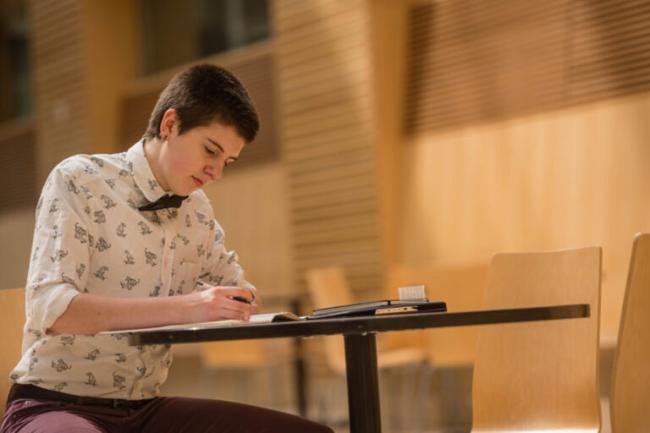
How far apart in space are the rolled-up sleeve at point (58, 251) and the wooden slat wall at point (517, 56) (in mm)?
4853

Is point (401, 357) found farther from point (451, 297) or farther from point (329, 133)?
point (329, 133)

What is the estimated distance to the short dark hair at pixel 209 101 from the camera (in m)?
2.28

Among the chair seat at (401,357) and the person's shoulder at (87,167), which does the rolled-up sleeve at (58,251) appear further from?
the chair seat at (401,357)

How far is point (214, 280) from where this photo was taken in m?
2.53

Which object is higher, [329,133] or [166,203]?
[329,133]

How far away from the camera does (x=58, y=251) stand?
2088mm

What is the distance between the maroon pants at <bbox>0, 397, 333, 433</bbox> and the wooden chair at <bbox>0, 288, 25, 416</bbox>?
38 centimetres

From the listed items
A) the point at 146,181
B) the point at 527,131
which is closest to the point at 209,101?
the point at 146,181

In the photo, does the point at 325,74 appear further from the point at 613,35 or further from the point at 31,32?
the point at 31,32

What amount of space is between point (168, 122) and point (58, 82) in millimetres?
8378

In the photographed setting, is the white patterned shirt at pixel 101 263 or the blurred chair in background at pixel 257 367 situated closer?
the white patterned shirt at pixel 101 263

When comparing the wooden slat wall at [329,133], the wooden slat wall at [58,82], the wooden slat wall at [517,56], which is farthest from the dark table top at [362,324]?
the wooden slat wall at [58,82]

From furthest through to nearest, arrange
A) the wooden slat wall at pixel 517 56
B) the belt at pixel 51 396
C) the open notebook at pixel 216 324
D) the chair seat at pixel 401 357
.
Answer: the wooden slat wall at pixel 517 56
the chair seat at pixel 401 357
the belt at pixel 51 396
the open notebook at pixel 216 324

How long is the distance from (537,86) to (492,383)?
4.36 meters
